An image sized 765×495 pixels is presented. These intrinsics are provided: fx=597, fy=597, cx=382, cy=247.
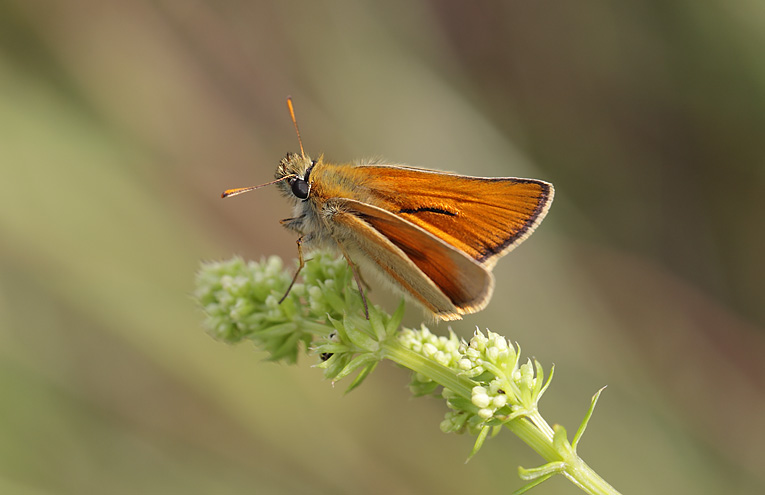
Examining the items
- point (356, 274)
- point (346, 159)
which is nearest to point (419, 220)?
point (356, 274)

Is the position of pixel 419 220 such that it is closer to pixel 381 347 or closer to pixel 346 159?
pixel 381 347

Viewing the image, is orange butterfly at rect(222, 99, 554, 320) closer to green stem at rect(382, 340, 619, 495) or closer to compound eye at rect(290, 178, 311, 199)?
compound eye at rect(290, 178, 311, 199)

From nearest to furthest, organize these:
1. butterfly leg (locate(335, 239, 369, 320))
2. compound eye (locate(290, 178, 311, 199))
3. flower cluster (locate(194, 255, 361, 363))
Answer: butterfly leg (locate(335, 239, 369, 320))
flower cluster (locate(194, 255, 361, 363))
compound eye (locate(290, 178, 311, 199))

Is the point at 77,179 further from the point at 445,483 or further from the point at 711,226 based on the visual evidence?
the point at 711,226

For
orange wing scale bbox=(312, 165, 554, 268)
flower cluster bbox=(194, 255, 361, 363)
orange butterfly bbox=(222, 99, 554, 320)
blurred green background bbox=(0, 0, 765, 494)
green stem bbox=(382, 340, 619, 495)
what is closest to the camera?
green stem bbox=(382, 340, 619, 495)

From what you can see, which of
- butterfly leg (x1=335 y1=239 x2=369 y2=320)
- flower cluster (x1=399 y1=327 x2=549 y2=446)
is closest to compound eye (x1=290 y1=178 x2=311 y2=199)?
butterfly leg (x1=335 y1=239 x2=369 y2=320)
